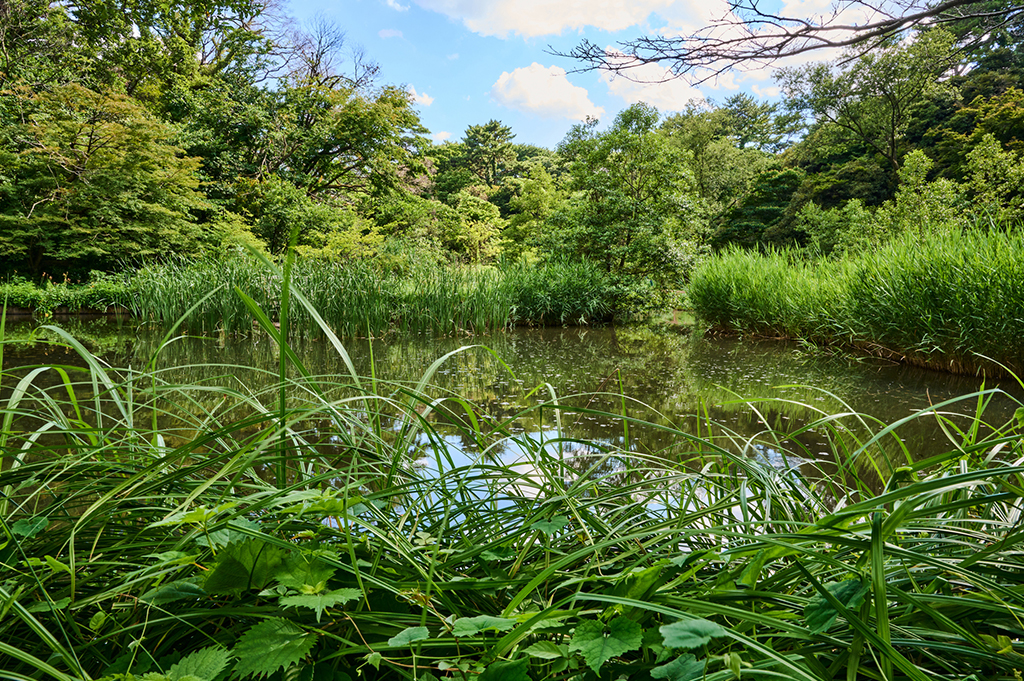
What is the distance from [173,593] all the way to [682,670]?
42 cm

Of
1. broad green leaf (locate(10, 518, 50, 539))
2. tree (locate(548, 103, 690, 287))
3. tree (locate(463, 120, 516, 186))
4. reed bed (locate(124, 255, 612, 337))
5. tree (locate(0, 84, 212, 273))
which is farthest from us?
tree (locate(463, 120, 516, 186))

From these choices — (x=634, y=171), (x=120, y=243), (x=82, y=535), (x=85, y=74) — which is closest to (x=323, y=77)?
(x=85, y=74)

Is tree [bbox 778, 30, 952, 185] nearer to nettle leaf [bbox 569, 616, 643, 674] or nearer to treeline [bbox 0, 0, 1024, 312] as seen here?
treeline [bbox 0, 0, 1024, 312]

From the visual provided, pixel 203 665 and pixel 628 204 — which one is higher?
pixel 628 204

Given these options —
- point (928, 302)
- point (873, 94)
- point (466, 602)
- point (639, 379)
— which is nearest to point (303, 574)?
point (466, 602)

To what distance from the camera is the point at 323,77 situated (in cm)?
1467

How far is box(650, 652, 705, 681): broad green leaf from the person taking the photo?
365 millimetres

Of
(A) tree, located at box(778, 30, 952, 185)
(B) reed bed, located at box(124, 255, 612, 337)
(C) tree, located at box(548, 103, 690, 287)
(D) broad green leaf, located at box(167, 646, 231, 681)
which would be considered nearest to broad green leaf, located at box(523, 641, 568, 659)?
(D) broad green leaf, located at box(167, 646, 231, 681)

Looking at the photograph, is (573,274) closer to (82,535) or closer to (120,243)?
(82,535)

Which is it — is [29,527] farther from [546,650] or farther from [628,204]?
[628,204]

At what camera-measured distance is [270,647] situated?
1.30 ft

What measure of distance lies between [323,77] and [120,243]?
748cm

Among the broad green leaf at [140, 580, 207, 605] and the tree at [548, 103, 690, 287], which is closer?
the broad green leaf at [140, 580, 207, 605]

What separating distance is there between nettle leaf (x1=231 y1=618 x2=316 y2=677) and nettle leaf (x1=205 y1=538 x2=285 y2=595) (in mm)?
40
